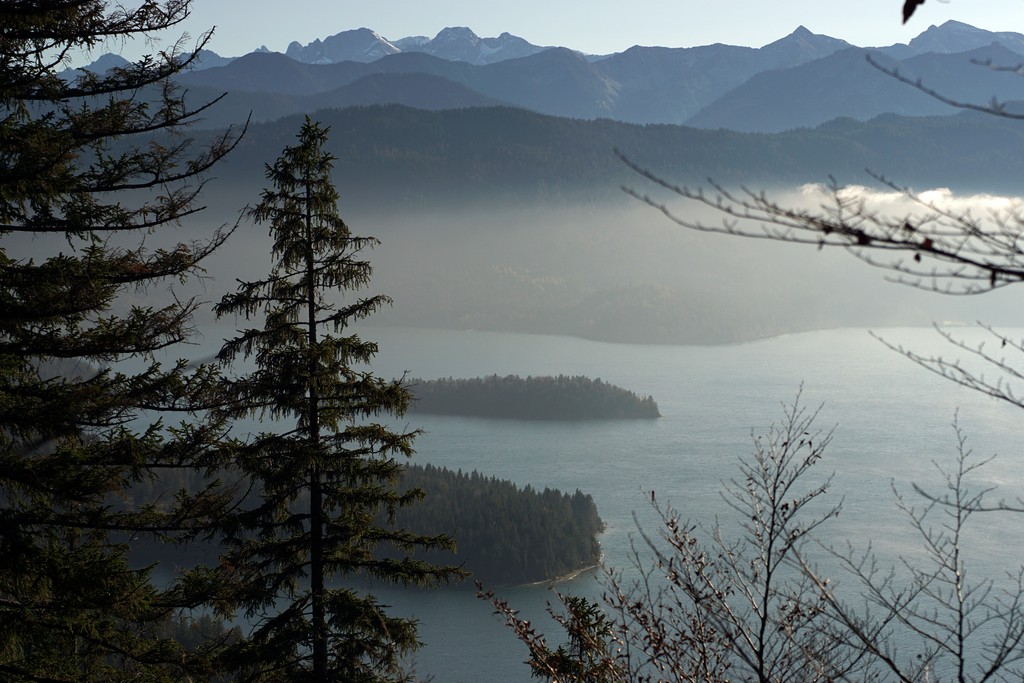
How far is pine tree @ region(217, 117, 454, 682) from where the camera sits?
645 cm

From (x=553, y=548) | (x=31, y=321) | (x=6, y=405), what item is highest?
(x=31, y=321)

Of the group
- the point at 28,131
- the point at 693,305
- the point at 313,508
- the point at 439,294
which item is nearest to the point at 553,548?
the point at 313,508

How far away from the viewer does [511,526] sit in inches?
1426

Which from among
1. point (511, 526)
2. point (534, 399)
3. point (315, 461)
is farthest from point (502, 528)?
point (315, 461)

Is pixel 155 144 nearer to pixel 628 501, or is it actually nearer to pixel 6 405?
pixel 6 405

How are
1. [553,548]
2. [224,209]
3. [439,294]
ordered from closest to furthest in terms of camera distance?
[553,548]
[439,294]
[224,209]

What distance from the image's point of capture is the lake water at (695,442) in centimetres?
2908

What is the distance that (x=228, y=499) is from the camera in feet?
18.0

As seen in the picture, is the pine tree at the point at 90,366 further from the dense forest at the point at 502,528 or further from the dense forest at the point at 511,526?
the dense forest at the point at 511,526

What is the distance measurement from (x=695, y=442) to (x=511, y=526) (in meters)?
17.4

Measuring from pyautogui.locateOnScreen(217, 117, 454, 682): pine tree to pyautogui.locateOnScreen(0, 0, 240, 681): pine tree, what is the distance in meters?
0.86

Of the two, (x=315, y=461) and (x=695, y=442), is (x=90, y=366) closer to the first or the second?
(x=315, y=461)

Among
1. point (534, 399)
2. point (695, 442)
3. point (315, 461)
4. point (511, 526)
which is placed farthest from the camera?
point (534, 399)

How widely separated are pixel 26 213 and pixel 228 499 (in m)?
1.95
